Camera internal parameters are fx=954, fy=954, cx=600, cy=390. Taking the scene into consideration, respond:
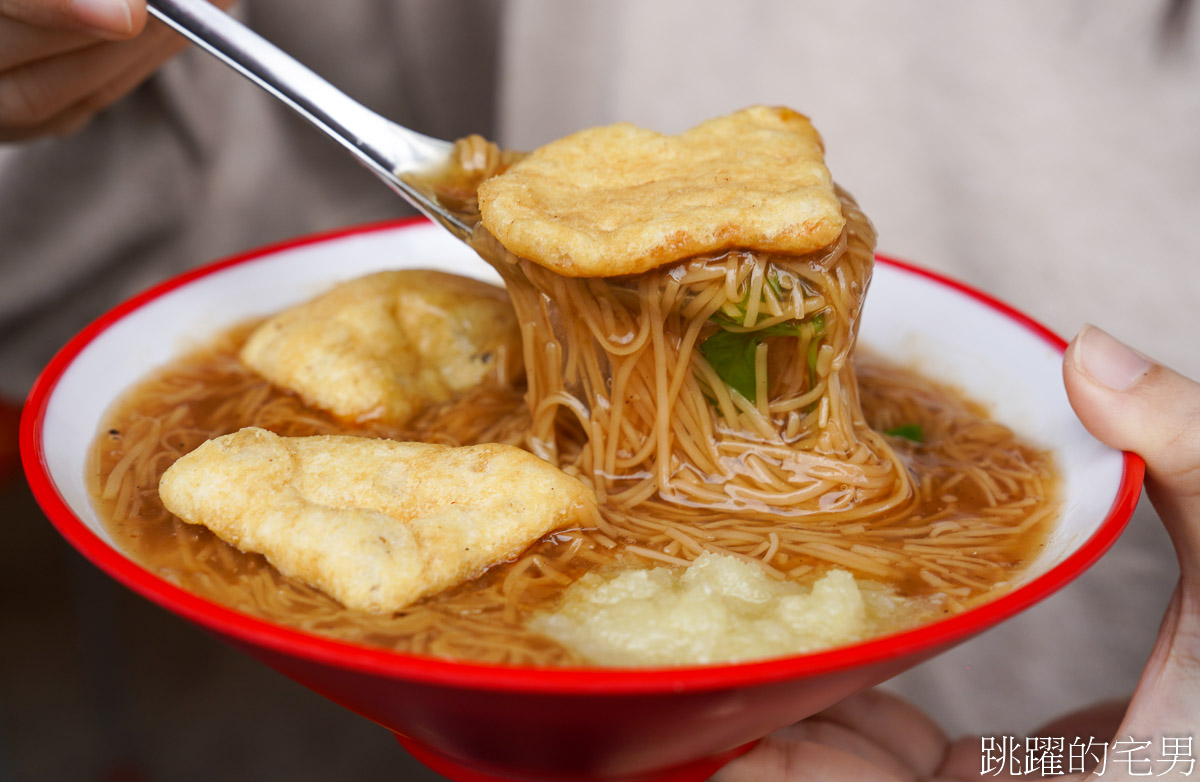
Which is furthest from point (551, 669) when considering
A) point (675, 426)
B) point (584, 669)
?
point (675, 426)

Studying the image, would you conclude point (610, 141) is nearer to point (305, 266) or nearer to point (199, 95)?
point (305, 266)

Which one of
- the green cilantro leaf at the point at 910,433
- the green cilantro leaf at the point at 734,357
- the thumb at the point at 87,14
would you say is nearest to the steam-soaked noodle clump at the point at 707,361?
the green cilantro leaf at the point at 734,357

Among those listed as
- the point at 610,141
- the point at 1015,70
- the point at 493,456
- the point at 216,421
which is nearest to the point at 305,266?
the point at 216,421

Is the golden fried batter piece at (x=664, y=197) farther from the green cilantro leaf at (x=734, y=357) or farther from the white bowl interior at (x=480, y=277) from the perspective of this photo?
the white bowl interior at (x=480, y=277)

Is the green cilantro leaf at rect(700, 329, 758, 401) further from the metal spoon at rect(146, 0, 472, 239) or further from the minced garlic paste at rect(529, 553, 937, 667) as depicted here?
the metal spoon at rect(146, 0, 472, 239)

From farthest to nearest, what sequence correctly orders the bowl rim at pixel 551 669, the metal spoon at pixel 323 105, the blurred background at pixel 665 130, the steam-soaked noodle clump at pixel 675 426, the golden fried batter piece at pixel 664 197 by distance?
the blurred background at pixel 665 130 < the metal spoon at pixel 323 105 < the golden fried batter piece at pixel 664 197 < the steam-soaked noodle clump at pixel 675 426 < the bowl rim at pixel 551 669

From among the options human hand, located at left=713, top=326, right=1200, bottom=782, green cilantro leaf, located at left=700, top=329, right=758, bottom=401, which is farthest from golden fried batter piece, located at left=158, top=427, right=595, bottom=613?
human hand, located at left=713, top=326, right=1200, bottom=782
